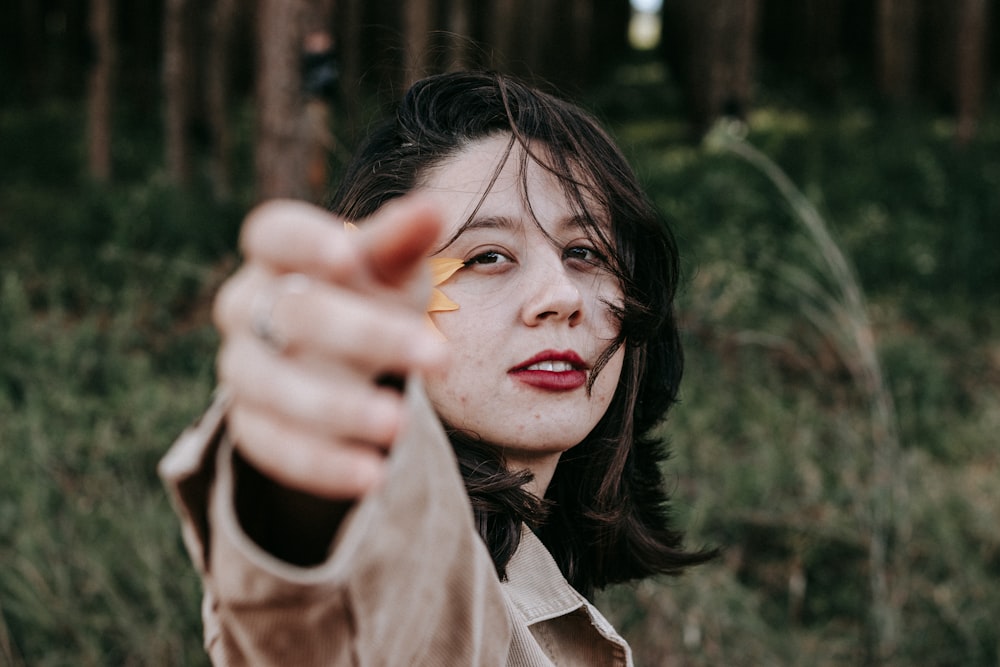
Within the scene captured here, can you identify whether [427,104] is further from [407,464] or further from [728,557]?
[728,557]

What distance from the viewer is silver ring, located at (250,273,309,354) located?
66 centimetres

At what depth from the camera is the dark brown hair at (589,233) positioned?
1.52 m

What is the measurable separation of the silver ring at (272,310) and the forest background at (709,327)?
4.51 ft

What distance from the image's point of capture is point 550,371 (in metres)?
1.36

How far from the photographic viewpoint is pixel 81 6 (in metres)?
15.6

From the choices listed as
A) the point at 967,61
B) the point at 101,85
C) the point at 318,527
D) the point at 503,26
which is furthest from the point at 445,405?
the point at 503,26

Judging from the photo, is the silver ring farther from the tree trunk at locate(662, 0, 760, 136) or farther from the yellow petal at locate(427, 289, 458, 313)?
the tree trunk at locate(662, 0, 760, 136)

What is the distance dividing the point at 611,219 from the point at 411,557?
0.88 metres

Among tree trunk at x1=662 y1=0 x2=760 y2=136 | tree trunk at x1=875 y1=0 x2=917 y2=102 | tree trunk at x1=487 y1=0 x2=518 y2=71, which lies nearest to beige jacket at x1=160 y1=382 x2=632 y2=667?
tree trunk at x1=662 y1=0 x2=760 y2=136

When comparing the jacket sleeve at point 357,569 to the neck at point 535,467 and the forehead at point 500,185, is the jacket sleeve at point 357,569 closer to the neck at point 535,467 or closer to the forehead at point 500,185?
the neck at point 535,467

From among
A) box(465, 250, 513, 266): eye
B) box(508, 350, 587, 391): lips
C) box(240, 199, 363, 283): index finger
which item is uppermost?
box(240, 199, 363, 283): index finger

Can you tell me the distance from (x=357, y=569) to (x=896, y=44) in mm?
12460

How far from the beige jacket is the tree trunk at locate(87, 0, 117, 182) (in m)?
8.39

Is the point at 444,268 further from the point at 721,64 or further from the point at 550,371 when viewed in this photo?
the point at 721,64
